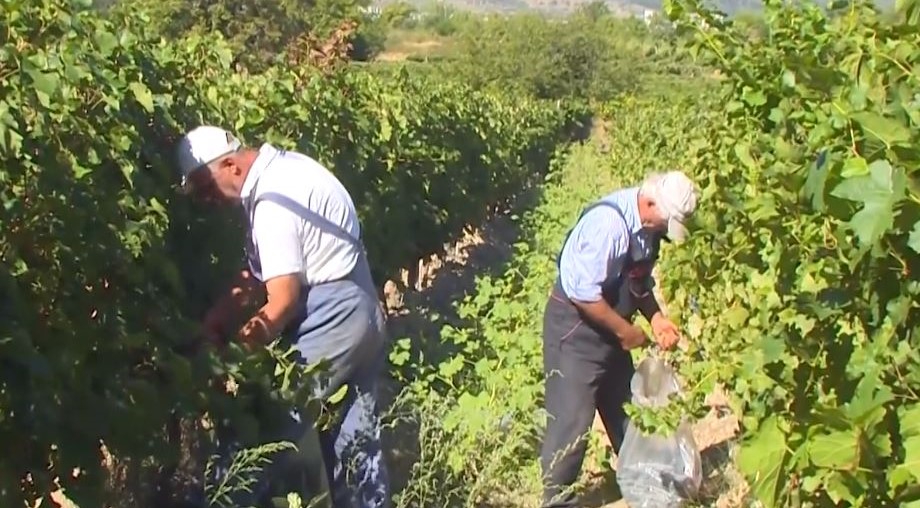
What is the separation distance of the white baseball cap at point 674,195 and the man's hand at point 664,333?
18.4 inches

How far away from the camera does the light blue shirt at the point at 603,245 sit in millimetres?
5160

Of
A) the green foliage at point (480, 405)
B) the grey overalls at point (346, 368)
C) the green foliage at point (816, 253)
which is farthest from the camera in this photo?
the green foliage at point (480, 405)

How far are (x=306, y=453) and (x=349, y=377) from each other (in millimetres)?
305

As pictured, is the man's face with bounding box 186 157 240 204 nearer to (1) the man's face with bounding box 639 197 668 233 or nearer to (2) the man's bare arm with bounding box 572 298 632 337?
(2) the man's bare arm with bounding box 572 298 632 337

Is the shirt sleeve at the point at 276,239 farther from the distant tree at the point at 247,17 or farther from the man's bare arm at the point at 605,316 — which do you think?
the distant tree at the point at 247,17

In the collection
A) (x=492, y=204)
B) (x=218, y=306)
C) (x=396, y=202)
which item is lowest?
(x=492, y=204)

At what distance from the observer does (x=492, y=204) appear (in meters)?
17.2

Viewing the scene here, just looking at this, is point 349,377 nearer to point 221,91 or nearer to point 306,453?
point 306,453

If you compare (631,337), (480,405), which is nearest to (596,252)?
(631,337)

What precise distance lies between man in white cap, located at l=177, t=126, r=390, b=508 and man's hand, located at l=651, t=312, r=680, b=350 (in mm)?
1357

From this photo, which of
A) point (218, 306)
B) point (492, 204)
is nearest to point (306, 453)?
point (218, 306)

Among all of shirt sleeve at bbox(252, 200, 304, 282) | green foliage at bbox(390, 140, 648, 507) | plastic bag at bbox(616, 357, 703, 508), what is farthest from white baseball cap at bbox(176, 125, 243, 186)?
plastic bag at bbox(616, 357, 703, 508)

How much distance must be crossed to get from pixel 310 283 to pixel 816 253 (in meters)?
1.62

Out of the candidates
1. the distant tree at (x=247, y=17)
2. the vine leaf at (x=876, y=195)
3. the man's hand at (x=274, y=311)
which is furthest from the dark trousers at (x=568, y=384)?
the distant tree at (x=247, y=17)
